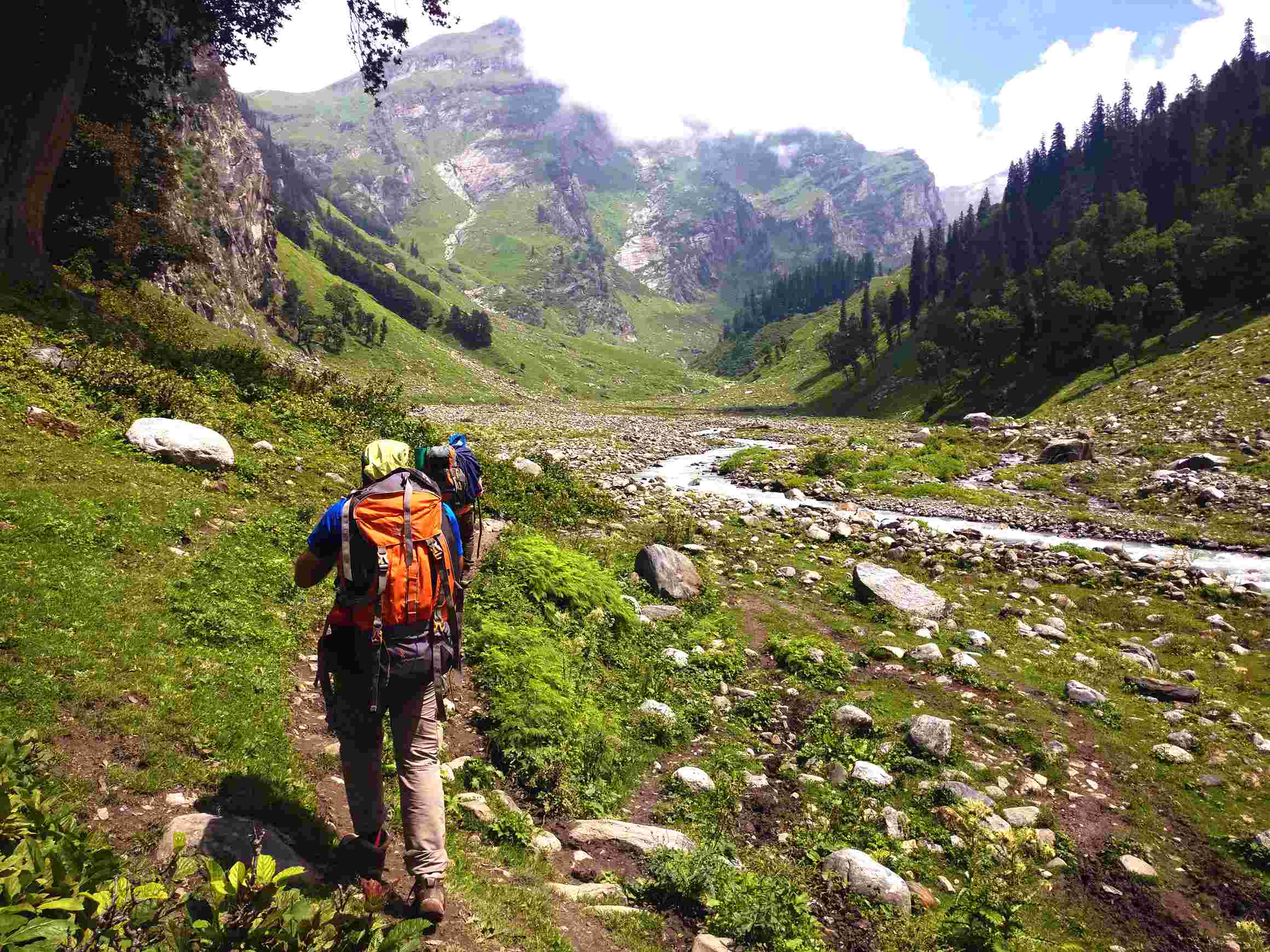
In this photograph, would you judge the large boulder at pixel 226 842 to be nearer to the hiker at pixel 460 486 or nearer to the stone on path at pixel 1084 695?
the hiker at pixel 460 486

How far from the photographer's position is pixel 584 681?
9.35 metres

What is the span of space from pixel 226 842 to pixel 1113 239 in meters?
98.3

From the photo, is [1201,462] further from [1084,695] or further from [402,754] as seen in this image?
[402,754]

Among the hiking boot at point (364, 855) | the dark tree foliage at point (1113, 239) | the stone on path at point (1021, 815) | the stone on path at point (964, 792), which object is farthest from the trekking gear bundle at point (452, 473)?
the dark tree foliage at point (1113, 239)

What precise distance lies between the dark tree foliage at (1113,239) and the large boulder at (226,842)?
64.5 meters

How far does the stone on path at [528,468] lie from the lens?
20.2 metres

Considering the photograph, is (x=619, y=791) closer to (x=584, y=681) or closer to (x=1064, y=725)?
(x=584, y=681)

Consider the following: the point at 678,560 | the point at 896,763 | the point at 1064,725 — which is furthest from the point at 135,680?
the point at 1064,725

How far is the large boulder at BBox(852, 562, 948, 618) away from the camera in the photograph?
48.0 feet

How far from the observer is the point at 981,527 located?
24141 mm

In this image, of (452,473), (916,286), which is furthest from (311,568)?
(916,286)

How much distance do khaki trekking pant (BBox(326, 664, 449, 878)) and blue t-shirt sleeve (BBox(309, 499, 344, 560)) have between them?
0.94 m

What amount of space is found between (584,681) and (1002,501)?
24736mm

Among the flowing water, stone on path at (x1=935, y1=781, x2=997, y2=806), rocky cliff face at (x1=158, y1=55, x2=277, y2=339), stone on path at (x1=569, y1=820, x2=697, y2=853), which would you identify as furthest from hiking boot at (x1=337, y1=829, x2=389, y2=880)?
rocky cliff face at (x1=158, y1=55, x2=277, y2=339)
